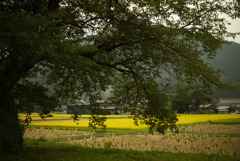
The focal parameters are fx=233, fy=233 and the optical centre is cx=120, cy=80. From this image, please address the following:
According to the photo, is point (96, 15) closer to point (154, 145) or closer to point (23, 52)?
point (23, 52)

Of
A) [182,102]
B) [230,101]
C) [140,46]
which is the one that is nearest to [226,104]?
[230,101]

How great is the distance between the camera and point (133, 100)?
14.1 metres

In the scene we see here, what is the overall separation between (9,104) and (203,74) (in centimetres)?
976

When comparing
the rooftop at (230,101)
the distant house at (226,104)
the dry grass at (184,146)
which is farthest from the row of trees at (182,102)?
the dry grass at (184,146)

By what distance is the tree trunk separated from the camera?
11.2 meters

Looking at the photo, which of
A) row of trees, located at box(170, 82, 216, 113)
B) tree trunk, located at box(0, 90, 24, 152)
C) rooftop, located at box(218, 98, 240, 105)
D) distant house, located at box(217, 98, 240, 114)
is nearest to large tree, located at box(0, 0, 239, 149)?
tree trunk, located at box(0, 90, 24, 152)

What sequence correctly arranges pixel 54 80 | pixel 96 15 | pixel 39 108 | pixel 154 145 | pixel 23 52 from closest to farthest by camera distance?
pixel 23 52 → pixel 39 108 → pixel 96 15 → pixel 54 80 → pixel 154 145

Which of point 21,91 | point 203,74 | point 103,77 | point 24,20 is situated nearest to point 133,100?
point 103,77

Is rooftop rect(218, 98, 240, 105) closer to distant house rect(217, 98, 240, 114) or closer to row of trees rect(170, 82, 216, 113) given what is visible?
distant house rect(217, 98, 240, 114)

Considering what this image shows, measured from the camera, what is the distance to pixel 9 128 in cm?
1173

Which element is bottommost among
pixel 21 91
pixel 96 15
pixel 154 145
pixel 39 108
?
pixel 154 145

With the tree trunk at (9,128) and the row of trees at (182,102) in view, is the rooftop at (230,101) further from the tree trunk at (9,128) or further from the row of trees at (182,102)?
the tree trunk at (9,128)

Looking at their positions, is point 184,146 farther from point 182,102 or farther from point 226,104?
point 226,104

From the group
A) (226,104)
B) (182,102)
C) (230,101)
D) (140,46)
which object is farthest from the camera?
(230,101)
